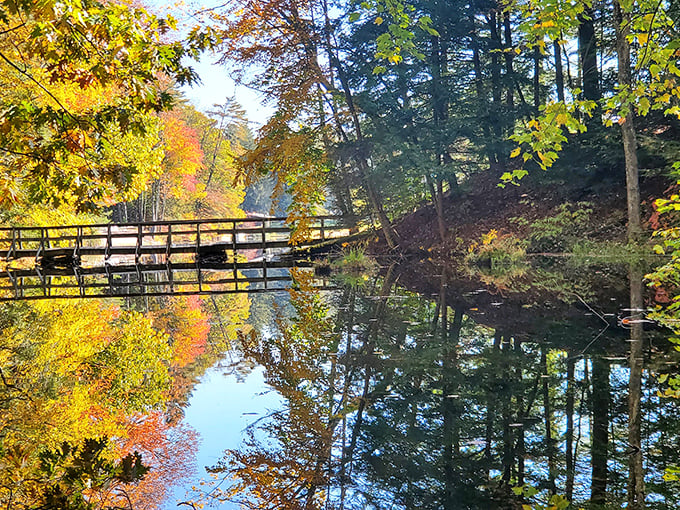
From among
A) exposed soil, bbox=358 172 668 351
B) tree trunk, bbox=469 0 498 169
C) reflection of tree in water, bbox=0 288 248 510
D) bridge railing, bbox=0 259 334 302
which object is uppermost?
tree trunk, bbox=469 0 498 169

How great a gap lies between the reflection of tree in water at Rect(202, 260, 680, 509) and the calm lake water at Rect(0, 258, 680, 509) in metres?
0.01

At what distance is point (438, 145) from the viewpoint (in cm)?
1567

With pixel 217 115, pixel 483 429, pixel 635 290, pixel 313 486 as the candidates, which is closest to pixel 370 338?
pixel 483 429

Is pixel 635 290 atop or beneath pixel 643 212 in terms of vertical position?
beneath

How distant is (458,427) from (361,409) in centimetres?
69

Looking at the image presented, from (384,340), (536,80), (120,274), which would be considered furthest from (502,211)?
(120,274)

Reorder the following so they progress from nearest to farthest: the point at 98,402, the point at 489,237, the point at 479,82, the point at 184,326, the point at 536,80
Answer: the point at 98,402
the point at 184,326
the point at 489,237
the point at 536,80
the point at 479,82

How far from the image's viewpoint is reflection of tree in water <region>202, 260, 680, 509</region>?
233 centimetres

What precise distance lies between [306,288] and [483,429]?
26.8 feet

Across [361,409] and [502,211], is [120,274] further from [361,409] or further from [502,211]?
[361,409]

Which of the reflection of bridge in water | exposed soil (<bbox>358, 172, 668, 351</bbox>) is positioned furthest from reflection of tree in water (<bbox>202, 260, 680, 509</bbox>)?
the reflection of bridge in water

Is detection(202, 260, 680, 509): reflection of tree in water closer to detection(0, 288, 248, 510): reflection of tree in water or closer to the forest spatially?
the forest

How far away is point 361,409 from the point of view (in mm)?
3408

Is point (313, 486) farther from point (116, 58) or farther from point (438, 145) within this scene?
point (438, 145)
